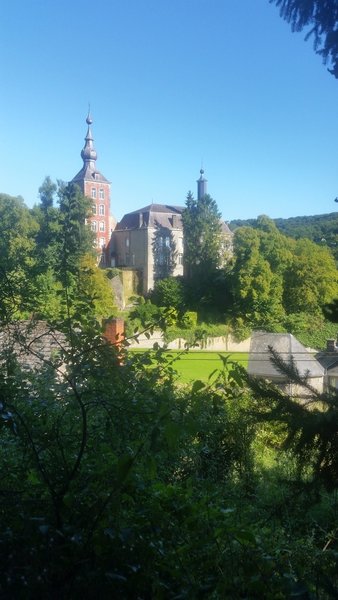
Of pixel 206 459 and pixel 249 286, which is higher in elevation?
pixel 249 286

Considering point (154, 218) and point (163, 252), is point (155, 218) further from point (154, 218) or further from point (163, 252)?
point (163, 252)

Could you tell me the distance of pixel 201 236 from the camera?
4.55 meters

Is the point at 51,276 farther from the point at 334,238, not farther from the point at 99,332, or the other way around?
the point at 334,238

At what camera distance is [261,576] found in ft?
4.11

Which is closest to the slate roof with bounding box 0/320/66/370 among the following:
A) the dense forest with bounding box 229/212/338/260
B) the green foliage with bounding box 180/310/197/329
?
the green foliage with bounding box 180/310/197/329

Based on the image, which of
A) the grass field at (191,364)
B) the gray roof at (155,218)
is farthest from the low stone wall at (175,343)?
the gray roof at (155,218)

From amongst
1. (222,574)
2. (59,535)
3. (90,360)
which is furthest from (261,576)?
(90,360)

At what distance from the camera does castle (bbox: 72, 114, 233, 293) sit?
13.5ft

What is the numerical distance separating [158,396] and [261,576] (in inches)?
33.9

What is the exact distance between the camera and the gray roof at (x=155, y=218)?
5.41 metres

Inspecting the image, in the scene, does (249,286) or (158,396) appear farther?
(249,286)

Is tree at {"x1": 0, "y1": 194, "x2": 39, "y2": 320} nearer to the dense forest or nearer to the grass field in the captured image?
the grass field

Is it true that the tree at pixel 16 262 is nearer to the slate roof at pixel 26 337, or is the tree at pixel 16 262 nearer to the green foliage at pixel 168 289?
the slate roof at pixel 26 337

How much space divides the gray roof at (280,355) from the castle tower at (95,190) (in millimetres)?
1367
